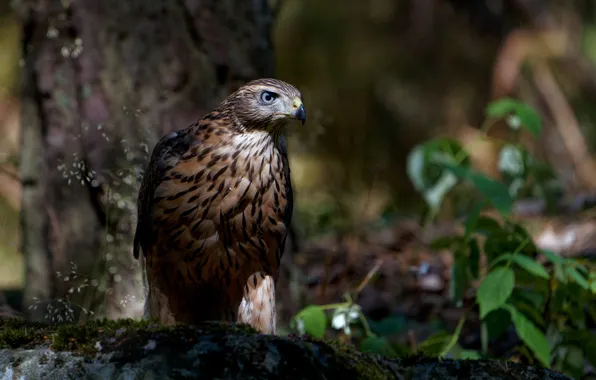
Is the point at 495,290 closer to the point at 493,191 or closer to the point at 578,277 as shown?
the point at 578,277

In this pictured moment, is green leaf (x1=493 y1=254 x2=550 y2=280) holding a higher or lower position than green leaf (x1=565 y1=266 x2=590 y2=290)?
higher

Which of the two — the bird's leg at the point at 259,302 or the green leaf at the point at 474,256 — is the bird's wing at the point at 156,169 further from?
the green leaf at the point at 474,256

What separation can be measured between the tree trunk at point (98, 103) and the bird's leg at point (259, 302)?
3.73 feet

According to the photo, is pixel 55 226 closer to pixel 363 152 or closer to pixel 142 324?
pixel 142 324

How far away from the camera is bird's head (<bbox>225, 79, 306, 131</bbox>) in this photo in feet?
12.4

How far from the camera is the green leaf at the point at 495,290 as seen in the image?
12.2 ft

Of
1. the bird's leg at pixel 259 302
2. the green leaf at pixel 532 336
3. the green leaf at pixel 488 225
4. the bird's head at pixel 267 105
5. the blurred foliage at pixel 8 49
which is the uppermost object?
the blurred foliage at pixel 8 49

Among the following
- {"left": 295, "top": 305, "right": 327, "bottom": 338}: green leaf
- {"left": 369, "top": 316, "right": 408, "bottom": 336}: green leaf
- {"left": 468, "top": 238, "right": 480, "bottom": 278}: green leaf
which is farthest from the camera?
{"left": 369, "top": 316, "right": 408, "bottom": 336}: green leaf

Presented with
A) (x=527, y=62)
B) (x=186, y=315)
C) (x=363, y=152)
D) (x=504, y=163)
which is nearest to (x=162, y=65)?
(x=186, y=315)

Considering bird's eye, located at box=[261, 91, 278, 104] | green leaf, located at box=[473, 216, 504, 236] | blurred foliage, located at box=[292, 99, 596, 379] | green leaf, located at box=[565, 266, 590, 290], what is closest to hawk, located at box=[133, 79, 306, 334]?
bird's eye, located at box=[261, 91, 278, 104]

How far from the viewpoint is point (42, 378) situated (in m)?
2.66

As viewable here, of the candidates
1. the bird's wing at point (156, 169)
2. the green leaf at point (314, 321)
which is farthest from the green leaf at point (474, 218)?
the bird's wing at point (156, 169)

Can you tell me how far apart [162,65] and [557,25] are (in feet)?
21.5

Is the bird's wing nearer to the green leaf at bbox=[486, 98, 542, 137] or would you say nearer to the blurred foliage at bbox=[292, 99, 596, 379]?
the blurred foliage at bbox=[292, 99, 596, 379]
